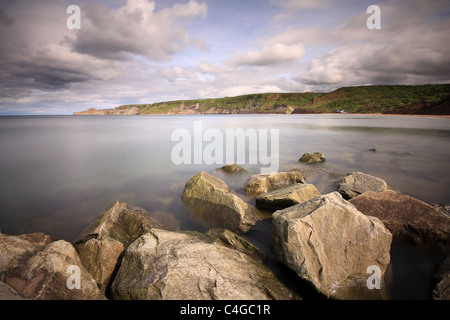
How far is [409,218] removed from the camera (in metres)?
5.34

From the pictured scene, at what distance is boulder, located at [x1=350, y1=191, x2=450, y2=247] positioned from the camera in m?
5.07

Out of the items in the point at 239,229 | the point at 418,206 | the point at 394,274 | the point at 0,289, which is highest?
the point at 418,206

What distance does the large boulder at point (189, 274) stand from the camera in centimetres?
319

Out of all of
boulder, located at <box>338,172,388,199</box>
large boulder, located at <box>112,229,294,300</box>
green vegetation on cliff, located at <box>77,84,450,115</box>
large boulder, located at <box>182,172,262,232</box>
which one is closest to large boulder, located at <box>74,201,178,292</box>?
large boulder, located at <box>112,229,294,300</box>

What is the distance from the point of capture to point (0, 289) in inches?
116

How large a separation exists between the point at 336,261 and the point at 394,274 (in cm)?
168

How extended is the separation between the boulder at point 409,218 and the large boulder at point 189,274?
3872 millimetres

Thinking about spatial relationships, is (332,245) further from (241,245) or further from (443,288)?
(241,245)

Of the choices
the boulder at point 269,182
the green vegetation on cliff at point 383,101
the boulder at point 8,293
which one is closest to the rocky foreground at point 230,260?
the boulder at point 8,293

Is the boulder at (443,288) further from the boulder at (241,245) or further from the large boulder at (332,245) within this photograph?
the boulder at (241,245)

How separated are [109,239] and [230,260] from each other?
2.92 meters
